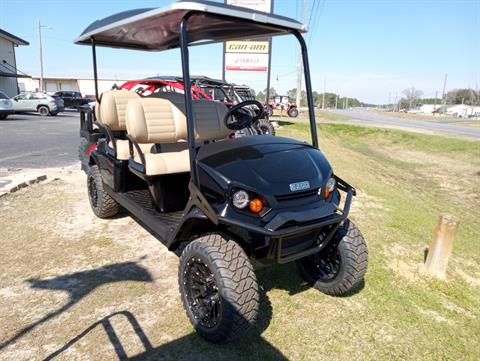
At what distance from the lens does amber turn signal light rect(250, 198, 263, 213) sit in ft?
7.16

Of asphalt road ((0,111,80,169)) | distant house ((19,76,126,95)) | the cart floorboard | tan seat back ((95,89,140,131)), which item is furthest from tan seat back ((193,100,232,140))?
distant house ((19,76,126,95))

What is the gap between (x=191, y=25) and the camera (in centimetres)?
304

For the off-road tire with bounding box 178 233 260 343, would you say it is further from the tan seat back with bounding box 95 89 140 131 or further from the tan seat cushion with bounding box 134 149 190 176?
the tan seat back with bounding box 95 89 140 131

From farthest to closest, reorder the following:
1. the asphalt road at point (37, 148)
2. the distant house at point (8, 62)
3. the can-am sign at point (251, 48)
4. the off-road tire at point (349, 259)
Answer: the distant house at point (8, 62)
the can-am sign at point (251, 48)
the asphalt road at point (37, 148)
the off-road tire at point (349, 259)

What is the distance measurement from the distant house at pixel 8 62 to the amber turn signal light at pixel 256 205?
28532 mm

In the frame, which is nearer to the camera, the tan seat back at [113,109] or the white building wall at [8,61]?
the tan seat back at [113,109]

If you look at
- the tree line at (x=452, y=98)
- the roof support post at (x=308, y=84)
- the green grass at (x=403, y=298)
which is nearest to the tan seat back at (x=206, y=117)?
the roof support post at (x=308, y=84)

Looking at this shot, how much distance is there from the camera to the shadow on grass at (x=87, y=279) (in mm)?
2801

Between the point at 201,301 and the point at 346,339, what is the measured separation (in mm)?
998

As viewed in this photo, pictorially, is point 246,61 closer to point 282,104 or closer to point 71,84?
point 282,104

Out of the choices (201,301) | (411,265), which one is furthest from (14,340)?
(411,265)

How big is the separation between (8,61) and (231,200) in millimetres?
31003

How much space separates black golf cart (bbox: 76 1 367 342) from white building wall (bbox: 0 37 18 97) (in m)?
27.7

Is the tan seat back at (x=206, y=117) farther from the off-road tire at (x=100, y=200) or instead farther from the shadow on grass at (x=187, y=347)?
the shadow on grass at (x=187, y=347)
